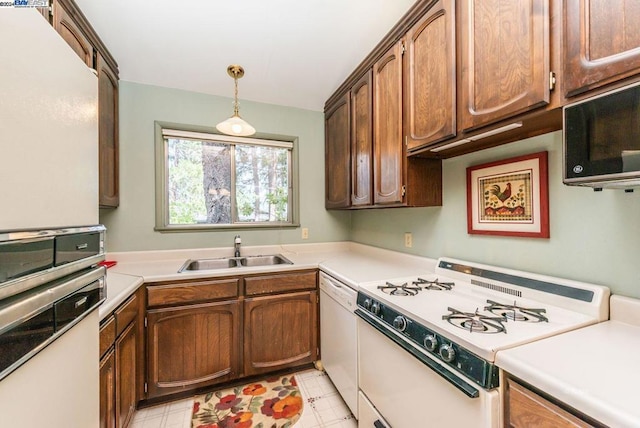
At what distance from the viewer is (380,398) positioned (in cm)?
129

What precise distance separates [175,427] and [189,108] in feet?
7.80

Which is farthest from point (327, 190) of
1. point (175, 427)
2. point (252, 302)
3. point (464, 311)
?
point (175, 427)

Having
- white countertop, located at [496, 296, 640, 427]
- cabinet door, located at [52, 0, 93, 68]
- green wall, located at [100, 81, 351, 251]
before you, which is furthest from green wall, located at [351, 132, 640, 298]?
cabinet door, located at [52, 0, 93, 68]

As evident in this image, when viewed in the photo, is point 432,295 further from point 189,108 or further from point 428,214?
point 189,108

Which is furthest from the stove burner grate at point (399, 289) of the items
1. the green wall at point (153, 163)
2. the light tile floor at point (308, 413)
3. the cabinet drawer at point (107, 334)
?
the green wall at point (153, 163)

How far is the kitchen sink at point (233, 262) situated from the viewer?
2.31 metres

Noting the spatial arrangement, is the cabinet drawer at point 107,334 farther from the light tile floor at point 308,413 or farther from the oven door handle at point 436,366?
the oven door handle at point 436,366

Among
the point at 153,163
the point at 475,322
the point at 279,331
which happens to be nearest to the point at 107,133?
the point at 153,163

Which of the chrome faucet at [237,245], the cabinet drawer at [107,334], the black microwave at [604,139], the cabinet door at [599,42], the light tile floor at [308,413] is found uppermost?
the cabinet door at [599,42]

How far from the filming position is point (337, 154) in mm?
2518

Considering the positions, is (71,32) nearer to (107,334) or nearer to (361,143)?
(107,334)

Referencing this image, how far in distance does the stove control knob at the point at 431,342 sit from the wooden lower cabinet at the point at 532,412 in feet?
0.75

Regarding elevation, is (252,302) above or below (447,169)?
below

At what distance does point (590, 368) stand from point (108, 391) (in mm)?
1808
